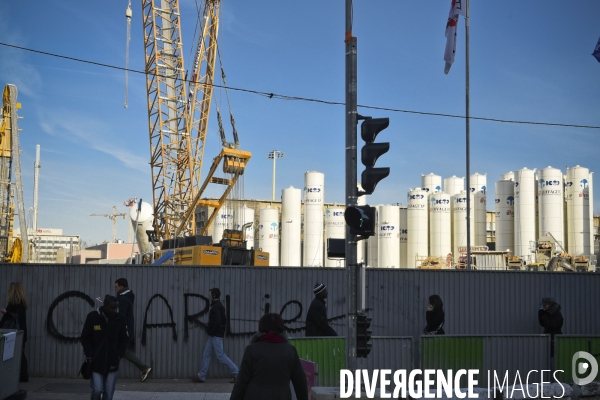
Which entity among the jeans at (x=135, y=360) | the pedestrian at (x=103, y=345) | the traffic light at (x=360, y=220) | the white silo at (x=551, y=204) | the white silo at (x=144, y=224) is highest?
the white silo at (x=551, y=204)

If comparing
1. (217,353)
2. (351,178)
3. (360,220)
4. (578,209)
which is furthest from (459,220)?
(360,220)

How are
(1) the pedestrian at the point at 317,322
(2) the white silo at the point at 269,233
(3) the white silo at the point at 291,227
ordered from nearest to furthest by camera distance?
(1) the pedestrian at the point at 317,322 → (3) the white silo at the point at 291,227 → (2) the white silo at the point at 269,233

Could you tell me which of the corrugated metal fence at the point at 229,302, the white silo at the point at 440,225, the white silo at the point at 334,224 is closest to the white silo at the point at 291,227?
the white silo at the point at 334,224

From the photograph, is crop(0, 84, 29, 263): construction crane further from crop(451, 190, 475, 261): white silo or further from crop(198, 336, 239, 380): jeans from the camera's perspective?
crop(451, 190, 475, 261): white silo

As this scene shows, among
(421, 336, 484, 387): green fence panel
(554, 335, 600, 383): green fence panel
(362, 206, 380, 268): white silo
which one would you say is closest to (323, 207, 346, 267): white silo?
(362, 206, 380, 268): white silo

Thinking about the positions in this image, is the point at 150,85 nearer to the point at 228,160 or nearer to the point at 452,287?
the point at 228,160

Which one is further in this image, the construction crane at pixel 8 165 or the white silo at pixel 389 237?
the white silo at pixel 389 237

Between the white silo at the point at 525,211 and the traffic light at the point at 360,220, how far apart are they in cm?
4736

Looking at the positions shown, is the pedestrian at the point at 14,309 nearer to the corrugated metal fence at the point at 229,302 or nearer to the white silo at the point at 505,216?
the corrugated metal fence at the point at 229,302

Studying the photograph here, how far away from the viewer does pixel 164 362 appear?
41.9ft

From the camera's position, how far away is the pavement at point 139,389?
34.8 feet

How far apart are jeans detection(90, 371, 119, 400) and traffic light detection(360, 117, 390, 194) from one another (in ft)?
13.3

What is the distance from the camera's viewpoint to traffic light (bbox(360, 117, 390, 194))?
869cm

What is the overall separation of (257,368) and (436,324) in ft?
21.0
